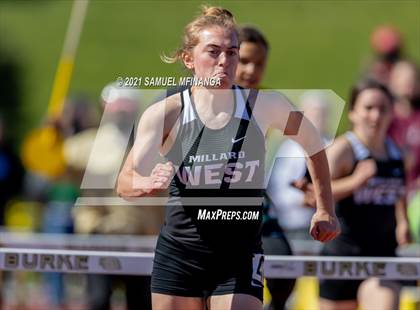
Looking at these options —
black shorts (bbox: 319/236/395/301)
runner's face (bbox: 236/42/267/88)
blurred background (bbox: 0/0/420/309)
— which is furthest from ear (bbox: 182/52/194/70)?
blurred background (bbox: 0/0/420/309)

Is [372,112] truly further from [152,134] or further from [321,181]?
[152,134]

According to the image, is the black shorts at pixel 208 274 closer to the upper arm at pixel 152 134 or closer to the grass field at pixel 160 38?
the upper arm at pixel 152 134

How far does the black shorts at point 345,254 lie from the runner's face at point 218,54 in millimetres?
2331

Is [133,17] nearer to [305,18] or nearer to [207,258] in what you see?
[305,18]

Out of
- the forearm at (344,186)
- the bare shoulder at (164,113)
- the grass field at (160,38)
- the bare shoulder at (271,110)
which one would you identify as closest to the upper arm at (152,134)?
the bare shoulder at (164,113)

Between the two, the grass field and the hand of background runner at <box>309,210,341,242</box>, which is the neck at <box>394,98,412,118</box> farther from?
the hand of background runner at <box>309,210,341,242</box>

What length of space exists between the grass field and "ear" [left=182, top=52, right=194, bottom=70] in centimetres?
847

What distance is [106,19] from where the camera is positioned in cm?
1579

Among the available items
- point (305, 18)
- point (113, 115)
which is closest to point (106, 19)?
point (305, 18)

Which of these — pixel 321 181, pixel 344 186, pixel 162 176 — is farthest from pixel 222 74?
pixel 344 186

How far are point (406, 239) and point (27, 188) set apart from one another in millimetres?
6383

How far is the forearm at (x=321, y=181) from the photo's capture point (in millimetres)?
5414

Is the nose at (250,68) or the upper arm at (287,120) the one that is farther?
the nose at (250,68)

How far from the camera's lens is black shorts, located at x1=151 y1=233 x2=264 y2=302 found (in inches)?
202
